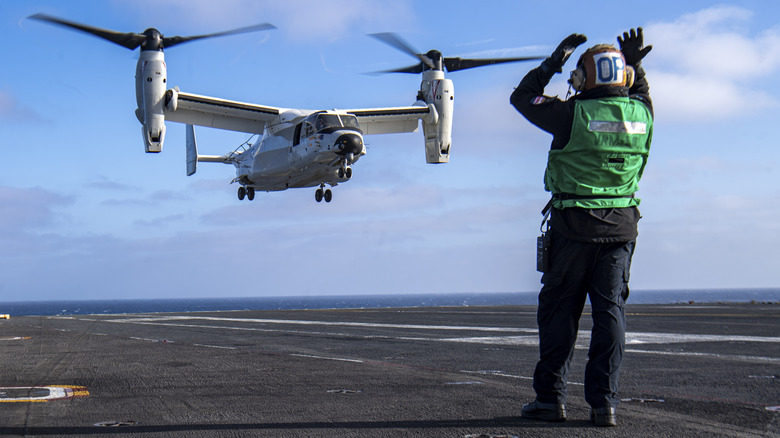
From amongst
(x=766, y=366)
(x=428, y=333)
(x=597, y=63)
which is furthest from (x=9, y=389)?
(x=428, y=333)

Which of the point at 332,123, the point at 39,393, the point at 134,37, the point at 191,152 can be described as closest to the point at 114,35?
the point at 134,37

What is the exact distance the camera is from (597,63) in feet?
13.7

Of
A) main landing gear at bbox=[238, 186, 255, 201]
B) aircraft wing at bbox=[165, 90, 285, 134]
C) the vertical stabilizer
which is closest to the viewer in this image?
aircraft wing at bbox=[165, 90, 285, 134]

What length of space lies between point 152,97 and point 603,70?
26.9 m

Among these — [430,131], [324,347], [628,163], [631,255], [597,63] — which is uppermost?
[430,131]

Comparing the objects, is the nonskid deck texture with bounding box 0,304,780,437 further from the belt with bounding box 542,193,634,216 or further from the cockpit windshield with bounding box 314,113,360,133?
the cockpit windshield with bounding box 314,113,360,133

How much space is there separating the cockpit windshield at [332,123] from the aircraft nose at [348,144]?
42.9 inches

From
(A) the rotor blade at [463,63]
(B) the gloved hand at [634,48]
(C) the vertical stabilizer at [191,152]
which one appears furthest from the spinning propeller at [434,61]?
(B) the gloved hand at [634,48]

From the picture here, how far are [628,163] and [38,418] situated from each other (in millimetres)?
3930

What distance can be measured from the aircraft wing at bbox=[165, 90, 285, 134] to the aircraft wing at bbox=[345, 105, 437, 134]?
14.8 ft

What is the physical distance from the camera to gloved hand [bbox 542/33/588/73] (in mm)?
4285

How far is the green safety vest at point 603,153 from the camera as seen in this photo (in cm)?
411

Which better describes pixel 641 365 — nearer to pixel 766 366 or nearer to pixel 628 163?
pixel 766 366

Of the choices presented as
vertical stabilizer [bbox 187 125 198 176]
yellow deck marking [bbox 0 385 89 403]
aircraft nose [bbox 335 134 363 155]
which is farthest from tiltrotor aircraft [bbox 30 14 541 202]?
yellow deck marking [bbox 0 385 89 403]
